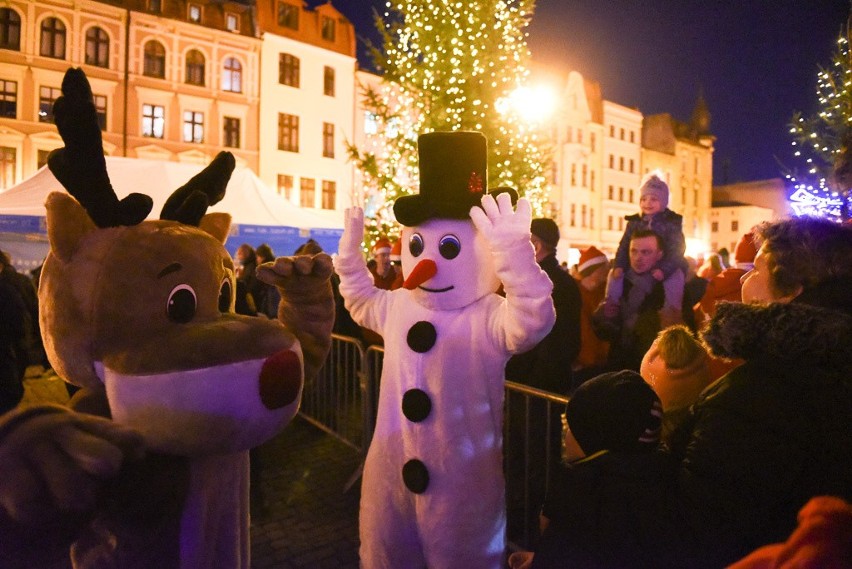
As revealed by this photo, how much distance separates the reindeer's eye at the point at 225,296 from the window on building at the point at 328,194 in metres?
29.4

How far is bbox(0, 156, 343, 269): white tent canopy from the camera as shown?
11133 mm

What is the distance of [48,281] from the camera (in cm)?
214

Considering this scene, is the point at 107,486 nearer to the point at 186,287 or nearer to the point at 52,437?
the point at 52,437

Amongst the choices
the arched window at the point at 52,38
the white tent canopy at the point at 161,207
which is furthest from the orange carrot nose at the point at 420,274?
the arched window at the point at 52,38

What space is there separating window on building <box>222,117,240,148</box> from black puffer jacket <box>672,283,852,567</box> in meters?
29.4

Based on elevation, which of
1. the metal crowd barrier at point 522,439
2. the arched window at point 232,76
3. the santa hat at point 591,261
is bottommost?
the metal crowd barrier at point 522,439

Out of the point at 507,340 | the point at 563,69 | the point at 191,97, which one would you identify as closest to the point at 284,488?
the point at 507,340

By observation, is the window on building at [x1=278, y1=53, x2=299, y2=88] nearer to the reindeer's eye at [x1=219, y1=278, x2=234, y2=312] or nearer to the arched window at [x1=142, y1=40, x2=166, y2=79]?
the arched window at [x1=142, y1=40, x2=166, y2=79]

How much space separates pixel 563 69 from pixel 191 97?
2549 centimetres

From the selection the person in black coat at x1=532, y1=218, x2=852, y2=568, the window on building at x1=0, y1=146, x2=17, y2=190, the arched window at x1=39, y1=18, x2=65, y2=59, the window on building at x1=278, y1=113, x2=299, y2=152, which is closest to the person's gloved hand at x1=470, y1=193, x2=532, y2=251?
the person in black coat at x1=532, y1=218, x2=852, y2=568

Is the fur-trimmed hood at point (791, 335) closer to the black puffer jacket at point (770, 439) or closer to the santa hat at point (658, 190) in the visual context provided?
the black puffer jacket at point (770, 439)

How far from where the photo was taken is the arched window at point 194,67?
27828 millimetres

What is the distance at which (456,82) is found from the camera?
1110 centimetres

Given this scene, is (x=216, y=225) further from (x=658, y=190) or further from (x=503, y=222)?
(x=658, y=190)
